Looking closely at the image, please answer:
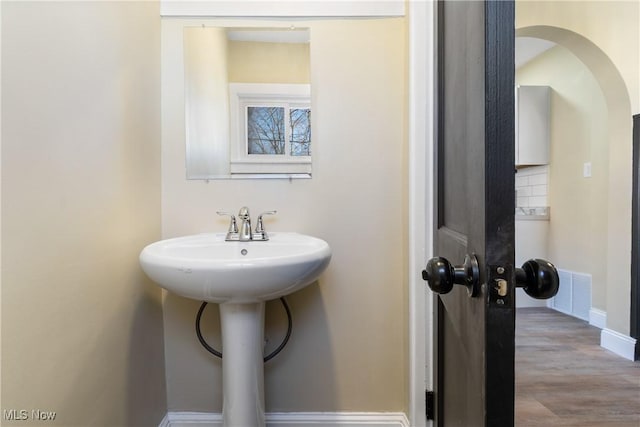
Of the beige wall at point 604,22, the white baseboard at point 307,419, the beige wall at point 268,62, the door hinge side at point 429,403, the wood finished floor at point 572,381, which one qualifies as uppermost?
the beige wall at point 604,22

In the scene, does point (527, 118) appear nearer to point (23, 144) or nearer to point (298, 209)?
point (298, 209)

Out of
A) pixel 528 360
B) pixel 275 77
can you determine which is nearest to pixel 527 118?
pixel 528 360

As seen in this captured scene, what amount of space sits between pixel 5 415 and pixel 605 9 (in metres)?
3.20

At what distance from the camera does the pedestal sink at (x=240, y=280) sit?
834 millimetres

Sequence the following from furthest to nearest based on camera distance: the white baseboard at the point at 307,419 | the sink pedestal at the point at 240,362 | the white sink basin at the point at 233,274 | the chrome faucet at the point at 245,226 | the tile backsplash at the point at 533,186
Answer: the tile backsplash at the point at 533,186
the white baseboard at the point at 307,419
the chrome faucet at the point at 245,226
the sink pedestal at the point at 240,362
the white sink basin at the point at 233,274

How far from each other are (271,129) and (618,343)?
8.42ft

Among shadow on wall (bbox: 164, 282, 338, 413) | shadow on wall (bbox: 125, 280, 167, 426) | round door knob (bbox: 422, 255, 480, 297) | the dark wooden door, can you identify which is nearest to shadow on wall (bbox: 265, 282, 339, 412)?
shadow on wall (bbox: 164, 282, 338, 413)

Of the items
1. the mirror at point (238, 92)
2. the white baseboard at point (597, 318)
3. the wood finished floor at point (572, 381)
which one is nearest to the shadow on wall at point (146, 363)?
the mirror at point (238, 92)

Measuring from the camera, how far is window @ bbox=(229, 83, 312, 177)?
1.33 metres

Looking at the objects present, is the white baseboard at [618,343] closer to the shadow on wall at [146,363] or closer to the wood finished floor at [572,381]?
the wood finished floor at [572,381]

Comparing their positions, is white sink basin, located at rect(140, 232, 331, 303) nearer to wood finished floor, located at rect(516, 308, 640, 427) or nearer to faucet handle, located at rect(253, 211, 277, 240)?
faucet handle, located at rect(253, 211, 277, 240)

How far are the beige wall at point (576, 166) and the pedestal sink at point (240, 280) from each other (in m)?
2.67

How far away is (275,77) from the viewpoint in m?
1.34

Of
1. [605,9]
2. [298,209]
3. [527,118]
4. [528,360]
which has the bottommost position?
[528,360]
